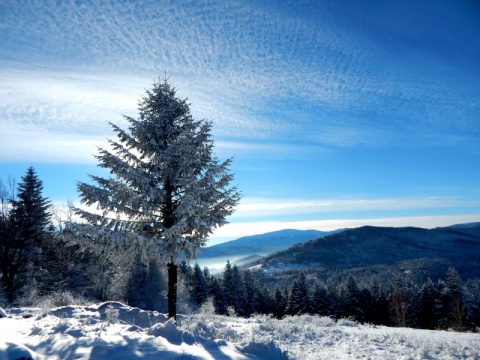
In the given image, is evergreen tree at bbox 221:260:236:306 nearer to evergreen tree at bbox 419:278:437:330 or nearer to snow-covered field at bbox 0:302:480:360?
evergreen tree at bbox 419:278:437:330

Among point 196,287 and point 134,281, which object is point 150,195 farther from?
point 196,287

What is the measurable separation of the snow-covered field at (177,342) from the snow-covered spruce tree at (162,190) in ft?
8.77

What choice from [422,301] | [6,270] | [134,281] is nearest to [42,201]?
[6,270]

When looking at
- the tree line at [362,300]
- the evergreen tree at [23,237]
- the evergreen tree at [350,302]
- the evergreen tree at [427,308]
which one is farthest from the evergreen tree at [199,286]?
the evergreen tree at [427,308]

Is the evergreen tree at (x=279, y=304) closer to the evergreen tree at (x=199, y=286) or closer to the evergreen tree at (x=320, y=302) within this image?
the evergreen tree at (x=320, y=302)

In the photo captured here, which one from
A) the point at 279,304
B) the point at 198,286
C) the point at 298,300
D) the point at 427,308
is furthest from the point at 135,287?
the point at 427,308

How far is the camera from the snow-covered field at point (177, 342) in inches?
219

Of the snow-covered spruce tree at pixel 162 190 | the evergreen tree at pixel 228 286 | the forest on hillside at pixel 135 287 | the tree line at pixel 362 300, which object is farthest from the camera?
the evergreen tree at pixel 228 286

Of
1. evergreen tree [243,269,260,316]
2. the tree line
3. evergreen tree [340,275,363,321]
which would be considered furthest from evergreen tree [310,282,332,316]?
evergreen tree [243,269,260,316]

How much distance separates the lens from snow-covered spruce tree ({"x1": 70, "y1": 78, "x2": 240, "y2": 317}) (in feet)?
38.8

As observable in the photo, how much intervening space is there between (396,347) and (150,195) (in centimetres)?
1000

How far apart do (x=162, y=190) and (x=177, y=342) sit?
23.9 ft

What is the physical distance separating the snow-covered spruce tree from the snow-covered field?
2672 mm

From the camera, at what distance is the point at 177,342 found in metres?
6.44
